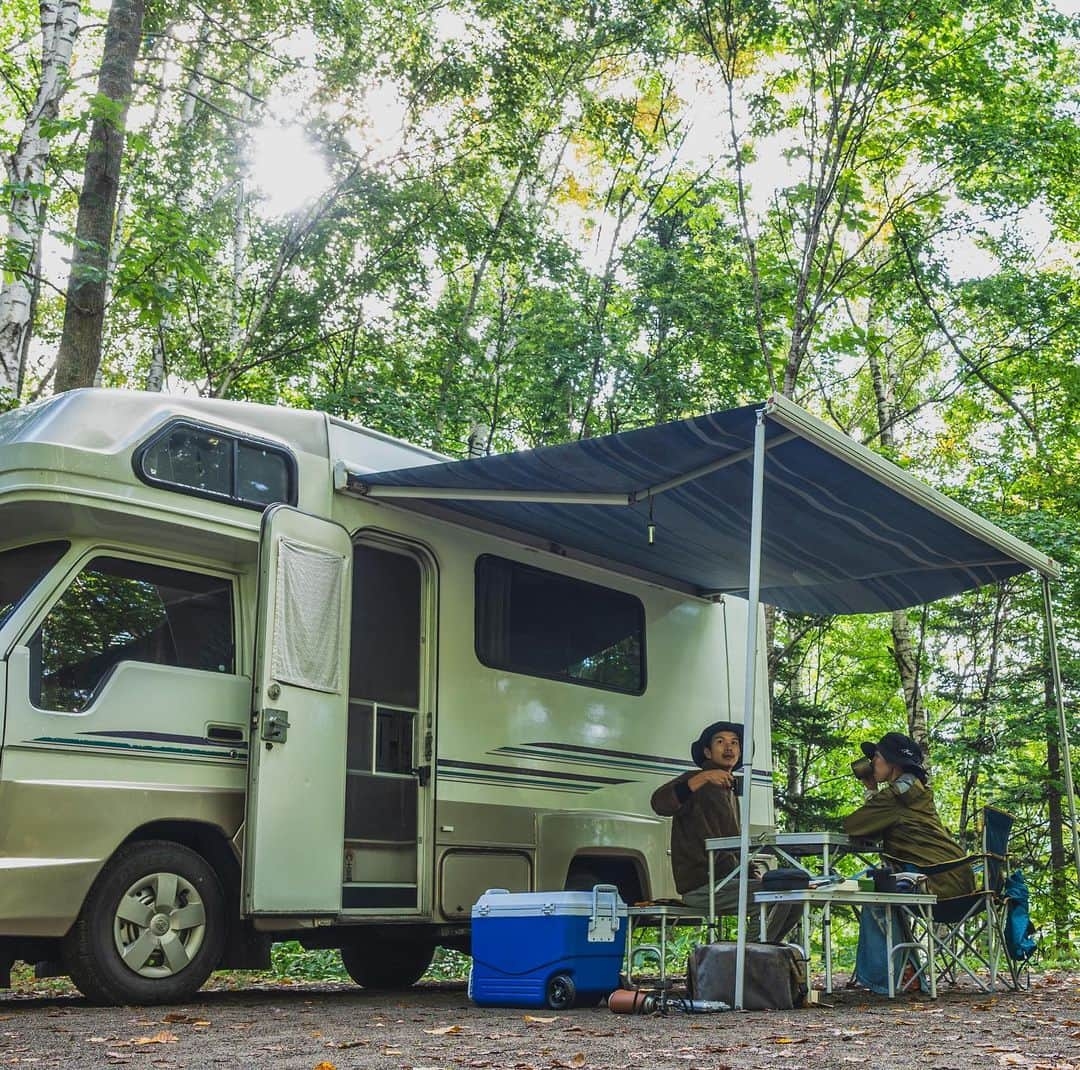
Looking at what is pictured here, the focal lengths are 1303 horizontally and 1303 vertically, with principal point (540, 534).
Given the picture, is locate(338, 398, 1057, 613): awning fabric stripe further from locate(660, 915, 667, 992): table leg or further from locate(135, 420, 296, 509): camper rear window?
locate(660, 915, 667, 992): table leg

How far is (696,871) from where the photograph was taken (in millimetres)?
7160

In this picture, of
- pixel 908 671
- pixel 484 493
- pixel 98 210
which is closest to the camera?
pixel 484 493

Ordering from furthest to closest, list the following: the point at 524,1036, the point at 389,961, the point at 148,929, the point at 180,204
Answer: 1. the point at 180,204
2. the point at 389,961
3. the point at 148,929
4. the point at 524,1036

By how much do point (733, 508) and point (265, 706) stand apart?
271 centimetres

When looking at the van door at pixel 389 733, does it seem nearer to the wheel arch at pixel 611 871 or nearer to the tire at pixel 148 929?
the tire at pixel 148 929

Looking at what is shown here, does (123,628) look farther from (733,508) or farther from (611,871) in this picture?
(611,871)

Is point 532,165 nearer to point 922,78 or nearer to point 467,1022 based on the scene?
point 922,78

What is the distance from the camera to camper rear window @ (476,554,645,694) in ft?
24.8

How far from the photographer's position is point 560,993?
6.14 meters

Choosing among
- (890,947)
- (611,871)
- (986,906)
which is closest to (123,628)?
(611,871)

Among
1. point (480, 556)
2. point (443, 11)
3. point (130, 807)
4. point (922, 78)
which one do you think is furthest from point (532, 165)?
point (130, 807)

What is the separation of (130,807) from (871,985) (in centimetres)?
409

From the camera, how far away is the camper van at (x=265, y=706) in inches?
220

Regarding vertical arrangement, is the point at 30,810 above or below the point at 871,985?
above
